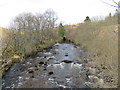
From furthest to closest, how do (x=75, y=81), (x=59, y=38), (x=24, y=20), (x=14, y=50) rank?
1. (x=59, y=38)
2. (x=24, y=20)
3. (x=14, y=50)
4. (x=75, y=81)

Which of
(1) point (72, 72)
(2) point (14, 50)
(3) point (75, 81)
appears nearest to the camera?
(3) point (75, 81)

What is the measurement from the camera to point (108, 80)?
38.8ft

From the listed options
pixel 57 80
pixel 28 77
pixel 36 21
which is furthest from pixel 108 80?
pixel 36 21

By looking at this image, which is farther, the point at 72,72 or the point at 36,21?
the point at 36,21

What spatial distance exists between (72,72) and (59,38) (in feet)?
94.8

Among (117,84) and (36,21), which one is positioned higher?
(36,21)

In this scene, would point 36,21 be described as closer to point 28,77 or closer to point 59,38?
point 59,38

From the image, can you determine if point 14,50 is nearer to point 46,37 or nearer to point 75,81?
point 46,37

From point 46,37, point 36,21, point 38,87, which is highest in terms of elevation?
point 36,21

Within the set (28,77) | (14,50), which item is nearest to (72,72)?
(28,77)

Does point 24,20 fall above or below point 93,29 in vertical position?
above

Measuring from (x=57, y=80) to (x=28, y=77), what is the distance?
2.75 metres

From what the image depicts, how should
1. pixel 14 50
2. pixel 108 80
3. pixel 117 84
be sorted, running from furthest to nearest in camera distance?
pixel 14 50, pixel 108 80, pixel 117 84

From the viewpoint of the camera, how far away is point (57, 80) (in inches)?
525
